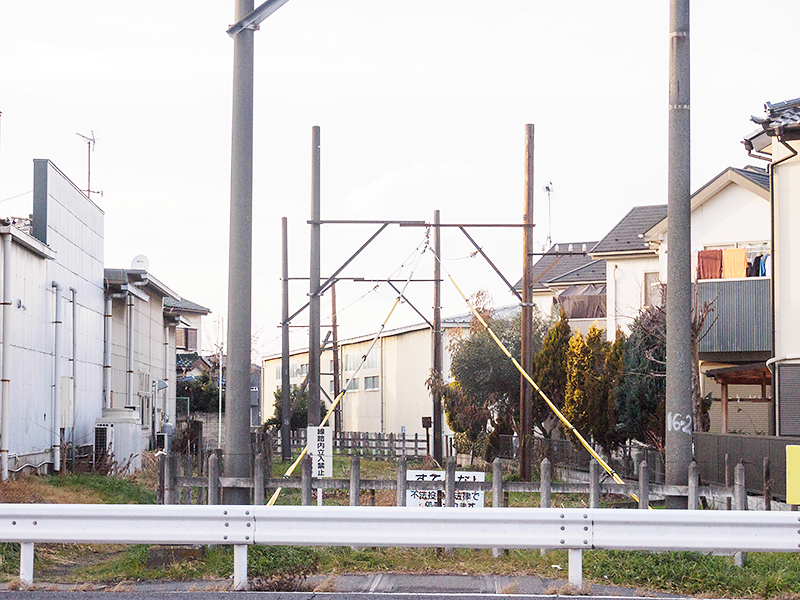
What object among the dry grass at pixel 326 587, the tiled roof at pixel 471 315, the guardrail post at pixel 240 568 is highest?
the tiled roof at pixel 471 315

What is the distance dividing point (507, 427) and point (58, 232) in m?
18.6

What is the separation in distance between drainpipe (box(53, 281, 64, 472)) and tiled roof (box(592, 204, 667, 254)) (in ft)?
63.0

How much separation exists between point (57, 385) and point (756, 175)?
19.4m

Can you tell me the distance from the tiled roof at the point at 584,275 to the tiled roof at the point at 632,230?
587 cm

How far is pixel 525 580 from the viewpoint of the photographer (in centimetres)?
913

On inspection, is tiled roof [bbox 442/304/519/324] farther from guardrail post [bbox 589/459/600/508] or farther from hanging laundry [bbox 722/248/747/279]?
guardrail post [bbox 589/459/600/508]

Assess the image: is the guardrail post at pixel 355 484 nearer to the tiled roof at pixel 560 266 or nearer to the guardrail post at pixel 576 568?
the guardrail post at pixel 576 568

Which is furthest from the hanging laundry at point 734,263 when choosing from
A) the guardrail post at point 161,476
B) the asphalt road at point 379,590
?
the asphalt road at point 379,590

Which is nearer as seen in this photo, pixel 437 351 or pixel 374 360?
pixel 437 351

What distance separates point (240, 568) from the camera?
7969 millimetres

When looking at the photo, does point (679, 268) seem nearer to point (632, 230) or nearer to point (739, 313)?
point (739, 313)

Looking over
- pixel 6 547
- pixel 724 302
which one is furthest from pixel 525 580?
pixel 724 302

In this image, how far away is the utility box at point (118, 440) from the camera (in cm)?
2480

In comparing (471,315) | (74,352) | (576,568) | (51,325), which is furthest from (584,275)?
(576,568)
